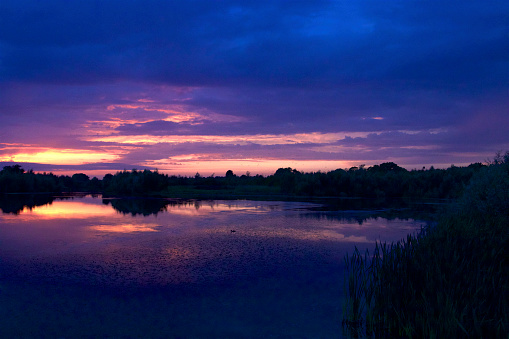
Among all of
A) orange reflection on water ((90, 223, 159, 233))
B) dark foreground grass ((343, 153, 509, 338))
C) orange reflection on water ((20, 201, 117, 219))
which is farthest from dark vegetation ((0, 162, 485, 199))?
dark foreground grass ((343, 153, 509, 338))

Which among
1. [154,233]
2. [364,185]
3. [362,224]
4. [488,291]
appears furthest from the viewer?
[364,185]

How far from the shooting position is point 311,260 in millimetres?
9883

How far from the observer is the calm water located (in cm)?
573

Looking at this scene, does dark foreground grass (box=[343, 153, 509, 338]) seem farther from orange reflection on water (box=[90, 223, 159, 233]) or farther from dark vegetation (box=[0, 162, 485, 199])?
dark vegetation (box=[0, 162, 485, 199])

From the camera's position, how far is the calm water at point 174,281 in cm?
573

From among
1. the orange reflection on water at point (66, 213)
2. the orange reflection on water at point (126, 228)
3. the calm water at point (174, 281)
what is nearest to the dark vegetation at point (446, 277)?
the calm water at point (174, 281)

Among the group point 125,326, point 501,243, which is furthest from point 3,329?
point 501,243

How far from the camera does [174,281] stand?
783cm

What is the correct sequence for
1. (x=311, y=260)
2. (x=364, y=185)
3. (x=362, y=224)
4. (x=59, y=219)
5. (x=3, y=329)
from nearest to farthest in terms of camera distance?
(x=3, y=329) < (x=311, y=260) < (x=362, y=224) < (x=59, y=219) < (x=364, y=185)

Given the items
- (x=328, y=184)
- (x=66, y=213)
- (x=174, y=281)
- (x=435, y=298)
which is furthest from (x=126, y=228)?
(x=328, y=184)

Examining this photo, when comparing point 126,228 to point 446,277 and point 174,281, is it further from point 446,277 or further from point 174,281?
point 446,277

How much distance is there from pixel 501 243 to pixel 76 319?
9.20 m

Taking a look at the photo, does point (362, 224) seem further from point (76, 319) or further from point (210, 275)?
point (76, 319)

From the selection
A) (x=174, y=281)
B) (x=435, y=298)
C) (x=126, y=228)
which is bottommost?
(x=174, y=281)
